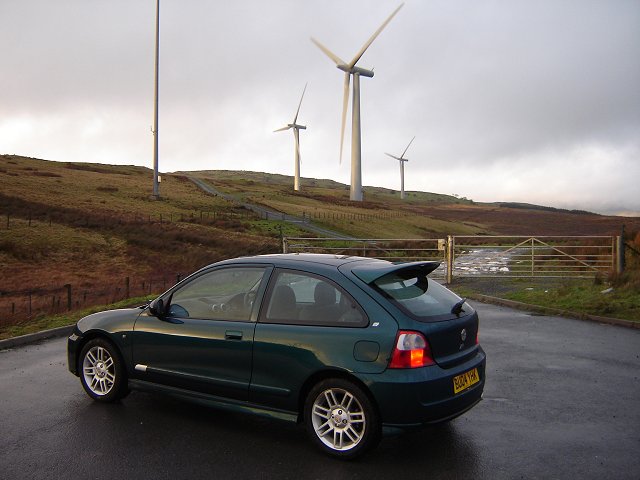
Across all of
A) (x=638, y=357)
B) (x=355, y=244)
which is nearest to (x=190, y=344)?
(x=638, y=357)

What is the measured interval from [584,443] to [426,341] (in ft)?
5.52

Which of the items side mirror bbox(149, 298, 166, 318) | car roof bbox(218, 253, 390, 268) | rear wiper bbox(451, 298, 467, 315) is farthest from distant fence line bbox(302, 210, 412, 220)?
rear wiper bbox(451, 298, 467, 315)

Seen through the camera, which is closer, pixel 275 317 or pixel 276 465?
pixel 276 465

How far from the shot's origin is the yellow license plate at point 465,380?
15.2 feet

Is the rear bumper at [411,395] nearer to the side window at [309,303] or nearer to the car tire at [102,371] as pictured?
the side window at [309,303]

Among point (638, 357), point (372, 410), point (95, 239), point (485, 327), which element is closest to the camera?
point (372, 410)

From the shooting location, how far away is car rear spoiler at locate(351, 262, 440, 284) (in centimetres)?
486

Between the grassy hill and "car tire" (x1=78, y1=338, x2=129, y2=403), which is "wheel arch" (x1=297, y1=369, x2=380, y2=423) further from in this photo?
the grassy hill

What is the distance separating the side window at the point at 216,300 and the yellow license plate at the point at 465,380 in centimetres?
185

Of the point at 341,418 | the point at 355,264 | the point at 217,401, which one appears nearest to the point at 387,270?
the point at 355,264

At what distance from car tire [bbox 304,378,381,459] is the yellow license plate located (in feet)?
2.27

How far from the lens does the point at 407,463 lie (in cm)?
452

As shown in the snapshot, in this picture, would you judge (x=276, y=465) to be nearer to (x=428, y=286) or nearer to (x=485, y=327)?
(x=428, y=286)

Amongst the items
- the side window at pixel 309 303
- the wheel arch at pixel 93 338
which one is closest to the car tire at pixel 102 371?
the wheel arch at pixel 93 338
